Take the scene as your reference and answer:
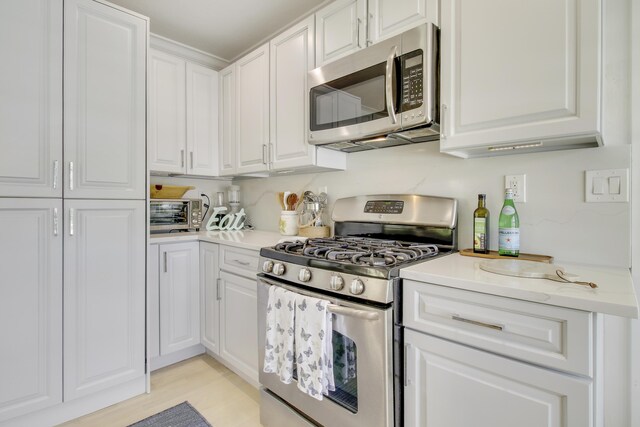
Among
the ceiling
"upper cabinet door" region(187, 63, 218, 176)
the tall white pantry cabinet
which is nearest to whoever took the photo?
the tall white pantry cabinet

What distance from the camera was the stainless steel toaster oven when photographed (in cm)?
240

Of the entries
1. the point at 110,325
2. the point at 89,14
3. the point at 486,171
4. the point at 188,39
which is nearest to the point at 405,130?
the point at 486,171

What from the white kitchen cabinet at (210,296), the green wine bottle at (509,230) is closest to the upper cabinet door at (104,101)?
the white kitchen cabinet at (210,296)

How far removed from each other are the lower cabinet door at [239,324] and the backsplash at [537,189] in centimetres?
96

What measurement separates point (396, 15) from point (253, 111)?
4.09 feet

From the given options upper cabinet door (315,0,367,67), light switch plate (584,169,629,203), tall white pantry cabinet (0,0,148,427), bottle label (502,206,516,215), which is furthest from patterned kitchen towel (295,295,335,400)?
upper cabinet door (315,0,367,67)

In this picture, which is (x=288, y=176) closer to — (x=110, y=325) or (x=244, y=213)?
(x=244, y=213)

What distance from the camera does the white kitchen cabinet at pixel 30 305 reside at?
1.54 metres

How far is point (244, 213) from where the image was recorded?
2908 mm

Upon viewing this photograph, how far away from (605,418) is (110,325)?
7.83 ft

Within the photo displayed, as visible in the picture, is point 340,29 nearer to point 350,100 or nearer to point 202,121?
point 350,100

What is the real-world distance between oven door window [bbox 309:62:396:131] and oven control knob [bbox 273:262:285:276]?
0.80 m

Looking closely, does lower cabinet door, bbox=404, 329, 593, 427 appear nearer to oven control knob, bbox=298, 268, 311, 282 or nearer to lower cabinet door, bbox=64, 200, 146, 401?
oven control knob, bbox=298, 268, 311, 282

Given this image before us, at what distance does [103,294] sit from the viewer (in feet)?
5.98
